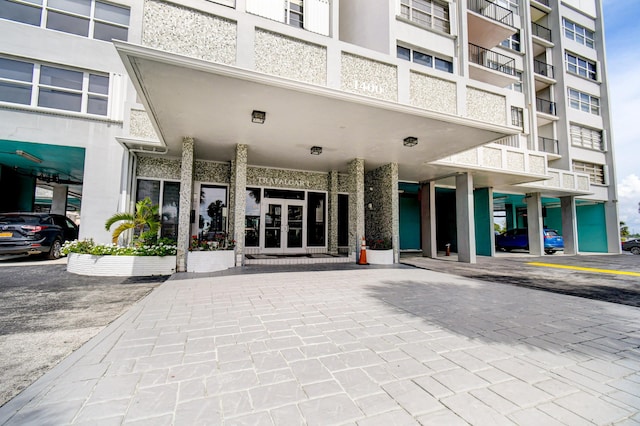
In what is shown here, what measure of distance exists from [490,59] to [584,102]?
371 inches

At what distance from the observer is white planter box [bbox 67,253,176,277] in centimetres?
666

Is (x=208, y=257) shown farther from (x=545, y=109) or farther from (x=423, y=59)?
(x=545, y=109)

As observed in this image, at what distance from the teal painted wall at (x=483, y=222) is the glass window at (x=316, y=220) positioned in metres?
8.46

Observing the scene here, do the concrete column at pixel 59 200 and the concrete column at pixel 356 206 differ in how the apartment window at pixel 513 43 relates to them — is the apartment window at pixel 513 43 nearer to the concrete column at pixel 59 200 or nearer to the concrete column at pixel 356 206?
the concrete column at pixel 356 206

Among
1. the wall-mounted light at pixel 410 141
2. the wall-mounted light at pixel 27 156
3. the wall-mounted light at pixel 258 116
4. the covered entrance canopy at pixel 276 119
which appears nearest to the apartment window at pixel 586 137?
the covered entrance canopy at pixel 276 119

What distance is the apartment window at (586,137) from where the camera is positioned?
55.6 feet

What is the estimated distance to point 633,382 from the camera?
2.10 meters

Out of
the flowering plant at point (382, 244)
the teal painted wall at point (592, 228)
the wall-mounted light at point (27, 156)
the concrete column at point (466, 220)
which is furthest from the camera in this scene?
the teal painted wall at point (592, 228)

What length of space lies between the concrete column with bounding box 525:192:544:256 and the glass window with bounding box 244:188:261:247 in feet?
47.9

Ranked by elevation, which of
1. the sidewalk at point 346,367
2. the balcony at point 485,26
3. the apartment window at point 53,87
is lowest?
the sidewalk at point 346,367

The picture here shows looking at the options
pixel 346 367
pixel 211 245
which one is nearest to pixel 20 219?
pixel 211 245

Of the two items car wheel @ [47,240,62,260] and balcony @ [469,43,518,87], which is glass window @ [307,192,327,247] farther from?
balcony @ [469,43,518,87]

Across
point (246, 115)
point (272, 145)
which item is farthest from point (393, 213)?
point (246, 115)

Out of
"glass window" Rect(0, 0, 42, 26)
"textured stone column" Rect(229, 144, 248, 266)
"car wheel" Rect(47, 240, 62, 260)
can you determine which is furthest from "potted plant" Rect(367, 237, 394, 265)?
"glass window" Rect(0, 0, 42, 26)
